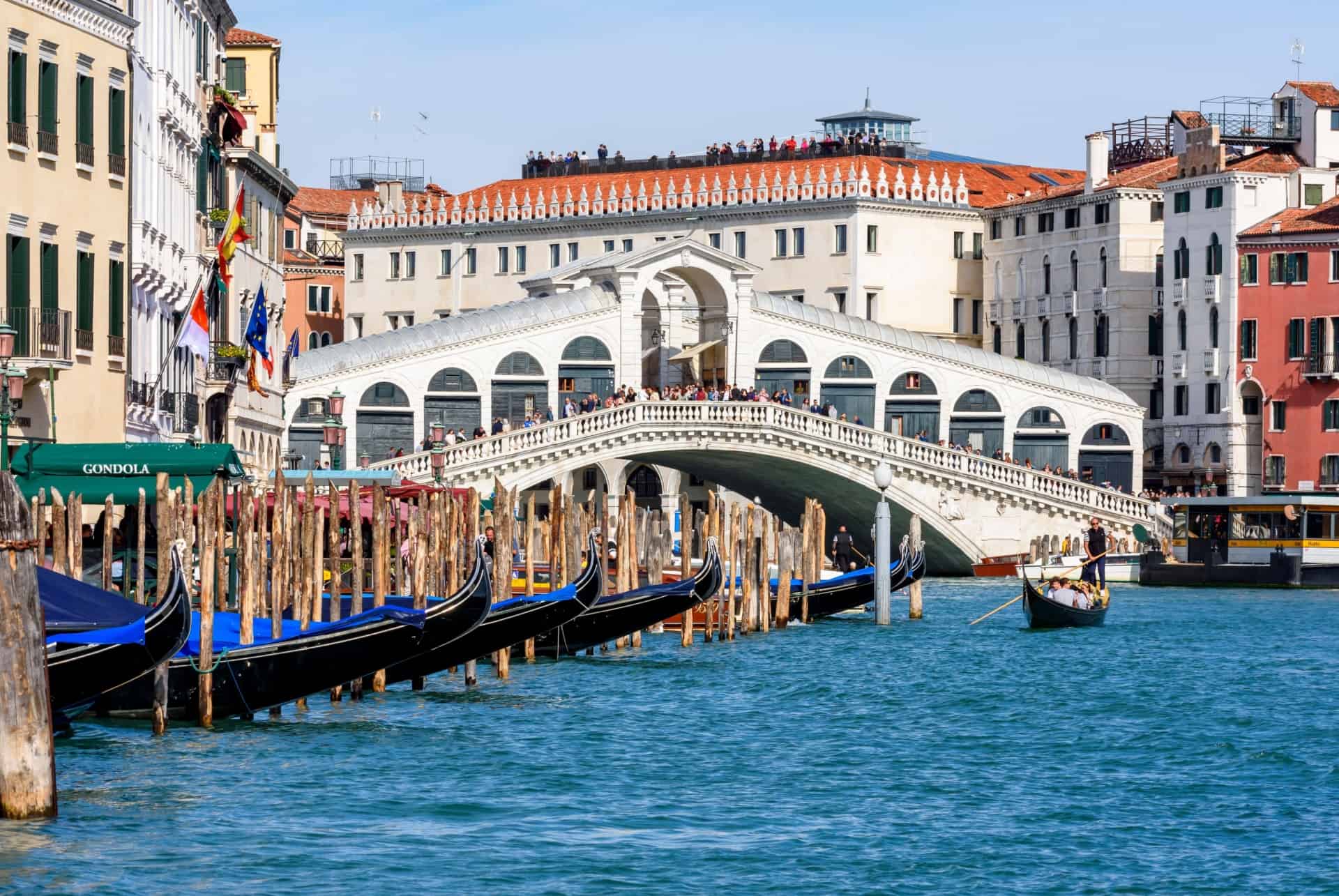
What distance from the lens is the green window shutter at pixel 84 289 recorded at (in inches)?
1131

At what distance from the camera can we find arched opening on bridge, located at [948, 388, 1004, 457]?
202 ft

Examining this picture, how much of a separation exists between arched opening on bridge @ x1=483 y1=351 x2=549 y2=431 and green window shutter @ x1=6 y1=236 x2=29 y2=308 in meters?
31.9

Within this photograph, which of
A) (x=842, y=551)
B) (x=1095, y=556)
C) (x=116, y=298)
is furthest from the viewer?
(x=842, y=551)

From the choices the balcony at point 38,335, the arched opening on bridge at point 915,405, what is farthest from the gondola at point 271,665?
the arched opening on bridge at point 915,405

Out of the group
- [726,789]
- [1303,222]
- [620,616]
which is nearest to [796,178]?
[1303,222]

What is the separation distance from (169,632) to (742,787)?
4.21 meters

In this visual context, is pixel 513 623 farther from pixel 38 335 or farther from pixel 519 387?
pixel 519 387

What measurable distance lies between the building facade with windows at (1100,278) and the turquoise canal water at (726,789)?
35.9 metres

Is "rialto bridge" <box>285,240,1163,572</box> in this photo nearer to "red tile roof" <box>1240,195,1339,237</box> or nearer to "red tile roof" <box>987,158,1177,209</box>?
"red tile roof" <box>1240,195,1339,237</box>

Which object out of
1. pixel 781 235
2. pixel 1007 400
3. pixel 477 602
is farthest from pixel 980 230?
pixel 477 602

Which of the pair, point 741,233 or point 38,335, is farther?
point 741,233

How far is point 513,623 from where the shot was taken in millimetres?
26078

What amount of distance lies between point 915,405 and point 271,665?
4046 centimetres

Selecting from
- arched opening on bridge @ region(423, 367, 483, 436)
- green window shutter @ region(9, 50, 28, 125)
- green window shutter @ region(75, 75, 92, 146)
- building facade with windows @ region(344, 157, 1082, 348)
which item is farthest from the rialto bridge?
green window shutter @ region(9, 50, 28, 125)
